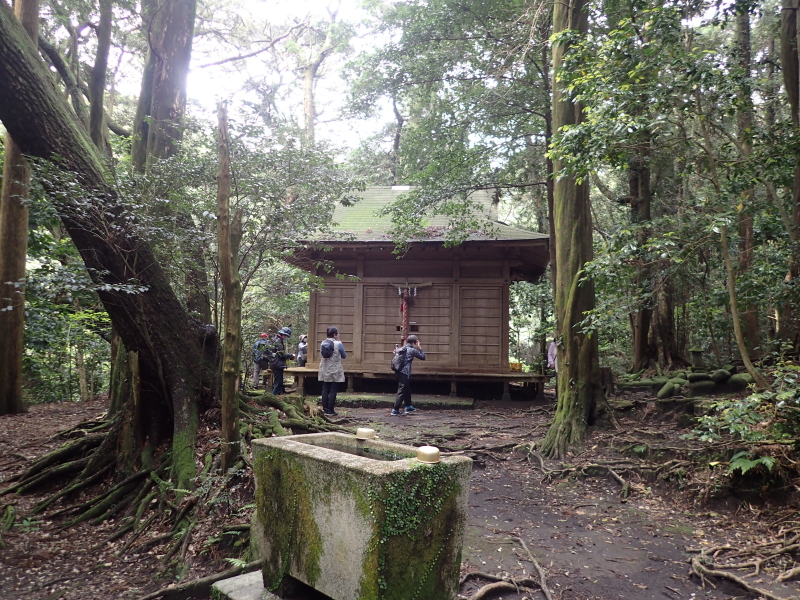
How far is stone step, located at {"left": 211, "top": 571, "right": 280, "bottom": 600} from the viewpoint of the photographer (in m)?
3.36

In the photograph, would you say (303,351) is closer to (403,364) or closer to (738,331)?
(403,364)

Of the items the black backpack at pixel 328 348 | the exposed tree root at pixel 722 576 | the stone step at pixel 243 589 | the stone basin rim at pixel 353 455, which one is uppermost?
the black backpack at pixel 328 348

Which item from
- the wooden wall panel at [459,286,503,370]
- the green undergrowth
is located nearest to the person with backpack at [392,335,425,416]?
the wooden wall panel at [459,286,503,370]

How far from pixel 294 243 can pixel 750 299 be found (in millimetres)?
6103

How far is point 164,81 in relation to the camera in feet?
25.8

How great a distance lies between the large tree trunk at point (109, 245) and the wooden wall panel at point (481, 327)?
8.56 meters

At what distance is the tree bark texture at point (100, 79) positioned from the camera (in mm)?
8469

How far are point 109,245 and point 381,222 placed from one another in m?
9.93

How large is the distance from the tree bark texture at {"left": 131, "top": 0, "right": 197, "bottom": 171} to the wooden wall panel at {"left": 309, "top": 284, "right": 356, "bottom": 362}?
7.06 meters

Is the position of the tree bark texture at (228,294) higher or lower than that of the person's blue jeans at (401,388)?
higher

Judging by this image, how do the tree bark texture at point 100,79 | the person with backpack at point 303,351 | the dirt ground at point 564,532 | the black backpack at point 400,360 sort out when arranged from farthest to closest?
the person with backpack at point 303,351 < the black backpack at point 400,360 < the tree bark texture at point 100,79 < the dirt ground at point 564,532

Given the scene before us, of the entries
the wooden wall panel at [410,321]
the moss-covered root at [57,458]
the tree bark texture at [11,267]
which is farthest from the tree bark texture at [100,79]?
the wooden wall panel at [410,321]

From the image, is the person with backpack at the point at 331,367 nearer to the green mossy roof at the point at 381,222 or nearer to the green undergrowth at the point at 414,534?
the green mossy roof at the point at 381,222

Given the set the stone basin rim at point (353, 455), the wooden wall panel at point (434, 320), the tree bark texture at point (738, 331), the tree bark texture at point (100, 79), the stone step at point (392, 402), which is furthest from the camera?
the wooden wall panel at point (434, 320)
